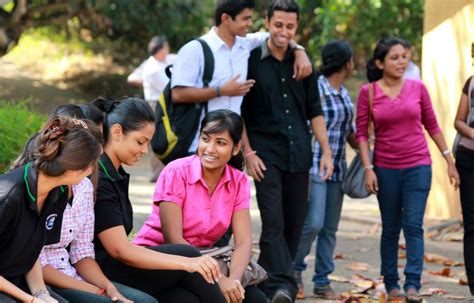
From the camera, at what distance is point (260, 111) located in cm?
723

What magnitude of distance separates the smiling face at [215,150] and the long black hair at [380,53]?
2.00 m

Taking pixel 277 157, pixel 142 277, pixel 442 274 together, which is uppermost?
pixel 277 157

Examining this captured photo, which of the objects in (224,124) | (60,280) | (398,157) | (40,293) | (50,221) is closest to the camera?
(40,293)

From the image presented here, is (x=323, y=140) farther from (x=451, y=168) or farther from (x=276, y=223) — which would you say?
(x=451, y=168)

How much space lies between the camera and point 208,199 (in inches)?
238

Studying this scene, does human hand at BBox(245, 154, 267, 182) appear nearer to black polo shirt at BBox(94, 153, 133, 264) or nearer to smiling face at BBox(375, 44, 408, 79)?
smiling face at BBox(375, 44, 408, 79)

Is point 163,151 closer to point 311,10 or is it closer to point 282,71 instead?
point 282,71

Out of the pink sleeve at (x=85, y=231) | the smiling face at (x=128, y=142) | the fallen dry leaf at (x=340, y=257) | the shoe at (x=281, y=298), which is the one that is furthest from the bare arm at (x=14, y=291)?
the fallen dry leaf at (x=340, y=257)

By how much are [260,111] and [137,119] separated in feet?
6.08

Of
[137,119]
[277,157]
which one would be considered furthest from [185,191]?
[277,157]

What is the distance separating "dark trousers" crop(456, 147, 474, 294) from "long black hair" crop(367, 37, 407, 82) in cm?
79

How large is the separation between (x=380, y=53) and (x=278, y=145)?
1.14 m

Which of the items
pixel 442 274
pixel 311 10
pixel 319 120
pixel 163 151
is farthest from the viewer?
pixel 311 10

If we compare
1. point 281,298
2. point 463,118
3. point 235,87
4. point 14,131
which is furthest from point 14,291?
point 14,131
